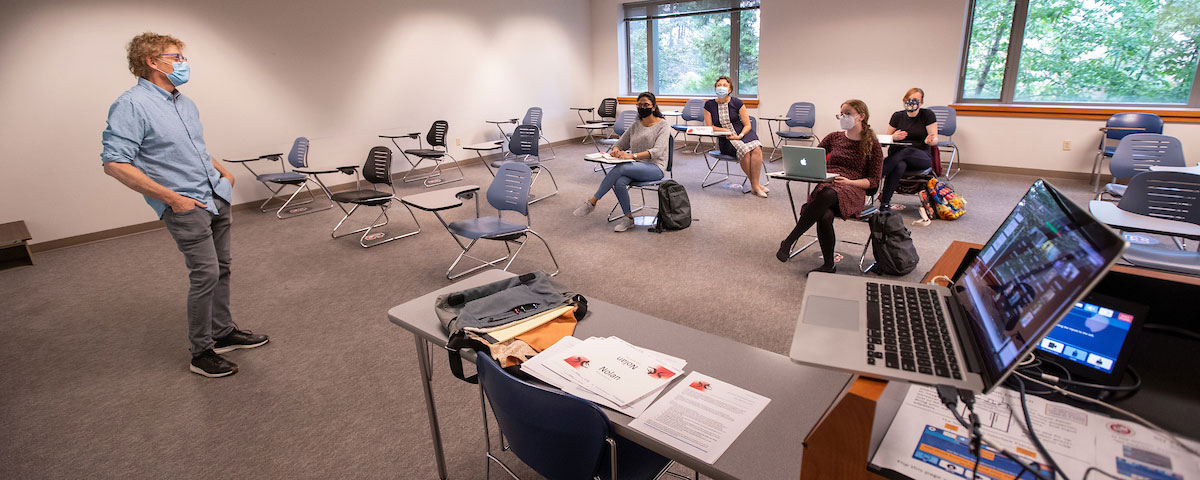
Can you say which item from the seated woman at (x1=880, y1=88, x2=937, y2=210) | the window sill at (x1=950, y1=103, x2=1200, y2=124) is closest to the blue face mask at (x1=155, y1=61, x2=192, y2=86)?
the seated woman at (x1=880, y1=88, x2=937, y2=210)

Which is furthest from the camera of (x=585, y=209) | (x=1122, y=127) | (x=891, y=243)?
(x=1122, y=127)

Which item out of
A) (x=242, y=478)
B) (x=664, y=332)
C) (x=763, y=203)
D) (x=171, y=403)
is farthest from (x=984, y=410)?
(x=763, y=203)

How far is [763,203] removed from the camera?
243 inches

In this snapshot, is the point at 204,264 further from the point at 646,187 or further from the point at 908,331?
the point at 646,187

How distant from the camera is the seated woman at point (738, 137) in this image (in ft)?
21.3

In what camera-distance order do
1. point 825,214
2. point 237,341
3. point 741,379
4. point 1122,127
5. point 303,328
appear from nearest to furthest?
point 741,379 → point 237,341 → point 303,328 → point 825,214 → point 1122,127

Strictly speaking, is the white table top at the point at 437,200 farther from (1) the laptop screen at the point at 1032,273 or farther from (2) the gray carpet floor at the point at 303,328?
(1) the laptop screen at the point at 1032,273

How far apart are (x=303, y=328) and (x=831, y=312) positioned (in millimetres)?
3326

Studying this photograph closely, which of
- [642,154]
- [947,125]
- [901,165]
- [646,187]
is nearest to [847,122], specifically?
[901,165]

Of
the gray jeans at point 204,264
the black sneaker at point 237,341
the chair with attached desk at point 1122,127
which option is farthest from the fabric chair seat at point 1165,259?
the black sneaker at point 237,341

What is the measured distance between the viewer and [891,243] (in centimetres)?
382

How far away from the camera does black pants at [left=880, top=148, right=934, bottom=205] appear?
17.5 ft

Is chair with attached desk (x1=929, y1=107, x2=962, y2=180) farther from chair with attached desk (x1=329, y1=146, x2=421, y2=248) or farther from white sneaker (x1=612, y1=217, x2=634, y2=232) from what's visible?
chair with attached desk (x1=329, y1=146, x2=421, y2=248)

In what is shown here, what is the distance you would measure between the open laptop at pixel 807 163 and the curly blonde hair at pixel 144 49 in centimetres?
365
